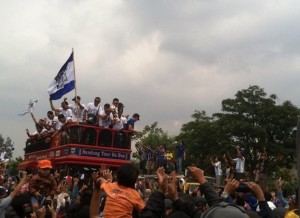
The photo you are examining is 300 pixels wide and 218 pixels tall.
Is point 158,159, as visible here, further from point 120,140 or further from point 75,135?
point 75,135

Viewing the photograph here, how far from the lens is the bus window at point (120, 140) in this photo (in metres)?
15.0

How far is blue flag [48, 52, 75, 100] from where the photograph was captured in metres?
16.5

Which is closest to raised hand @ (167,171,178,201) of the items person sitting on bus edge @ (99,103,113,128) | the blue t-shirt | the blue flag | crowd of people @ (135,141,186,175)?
person sitting on bus edge @ (99,103,113,128)

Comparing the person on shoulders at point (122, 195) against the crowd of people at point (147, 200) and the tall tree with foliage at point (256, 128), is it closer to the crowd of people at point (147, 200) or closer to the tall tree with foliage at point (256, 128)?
the crowd of people at point (147, 200)

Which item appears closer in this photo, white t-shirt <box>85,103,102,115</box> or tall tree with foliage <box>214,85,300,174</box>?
white t-shirt <box>85,103,102,115</box>

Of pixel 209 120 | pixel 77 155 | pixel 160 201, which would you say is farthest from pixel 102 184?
pixel 209 120

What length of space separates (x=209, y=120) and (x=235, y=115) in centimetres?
713

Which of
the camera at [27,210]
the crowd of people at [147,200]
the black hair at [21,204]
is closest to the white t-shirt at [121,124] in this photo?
the crowd of people at [147,200]

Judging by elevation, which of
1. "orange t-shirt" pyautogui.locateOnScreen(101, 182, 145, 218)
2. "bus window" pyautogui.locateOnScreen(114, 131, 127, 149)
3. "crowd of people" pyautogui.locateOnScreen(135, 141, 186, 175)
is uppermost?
"bus window" pyautogui.locateOnScreen(114, 131, 127, 149)

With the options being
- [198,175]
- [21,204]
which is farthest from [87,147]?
[198,175]

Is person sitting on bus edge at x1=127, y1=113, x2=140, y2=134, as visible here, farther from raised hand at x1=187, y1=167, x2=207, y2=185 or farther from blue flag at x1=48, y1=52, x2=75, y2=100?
raised hand at x1=187, y1=167, x2=207, y2=185

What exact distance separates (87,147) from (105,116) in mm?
1202

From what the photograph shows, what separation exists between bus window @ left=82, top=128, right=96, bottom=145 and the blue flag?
8.69 ft

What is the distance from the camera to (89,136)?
47.2ft
